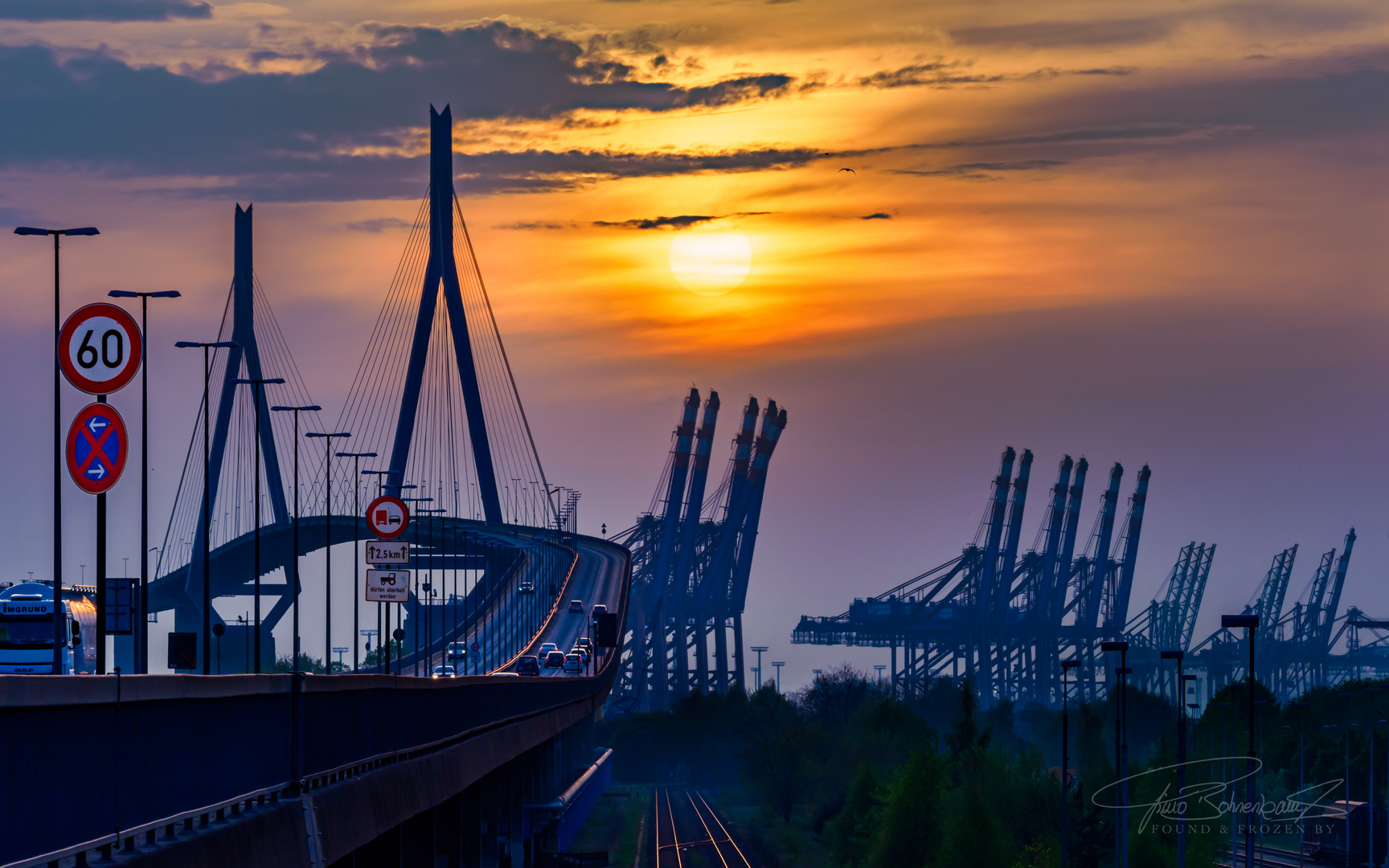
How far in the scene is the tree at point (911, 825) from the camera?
73.2m

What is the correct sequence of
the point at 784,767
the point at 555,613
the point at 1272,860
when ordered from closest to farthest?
the point at 1272,860
the point at 784,767
the point at 555,613

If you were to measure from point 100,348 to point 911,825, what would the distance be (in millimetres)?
57742

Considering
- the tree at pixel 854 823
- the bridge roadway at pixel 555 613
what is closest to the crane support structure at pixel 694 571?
the bridge roadway at pixel 555 613

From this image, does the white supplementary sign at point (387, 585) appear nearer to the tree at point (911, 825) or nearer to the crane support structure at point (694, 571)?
the tree at point (911, 825)

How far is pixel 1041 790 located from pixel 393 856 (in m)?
56.5

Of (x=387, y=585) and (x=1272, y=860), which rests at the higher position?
(x=387, y=585)

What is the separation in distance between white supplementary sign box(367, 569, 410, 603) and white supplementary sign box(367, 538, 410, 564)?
1.18m

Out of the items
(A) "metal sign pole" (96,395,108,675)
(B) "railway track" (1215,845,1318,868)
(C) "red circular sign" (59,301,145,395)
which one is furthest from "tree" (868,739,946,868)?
(C) "red circular sign" (59,301,145,395)

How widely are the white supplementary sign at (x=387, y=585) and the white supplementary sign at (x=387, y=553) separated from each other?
1.18 m

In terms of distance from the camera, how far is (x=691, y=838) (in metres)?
86.8

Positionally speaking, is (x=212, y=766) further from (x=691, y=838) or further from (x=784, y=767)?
(x=784, y=767)

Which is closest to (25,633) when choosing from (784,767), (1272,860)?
(1272,860)

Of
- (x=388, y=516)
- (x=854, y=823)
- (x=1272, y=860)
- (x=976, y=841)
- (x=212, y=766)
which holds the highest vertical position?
(x=388, y=516)

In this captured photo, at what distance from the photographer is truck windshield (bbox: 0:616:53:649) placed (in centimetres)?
4434
